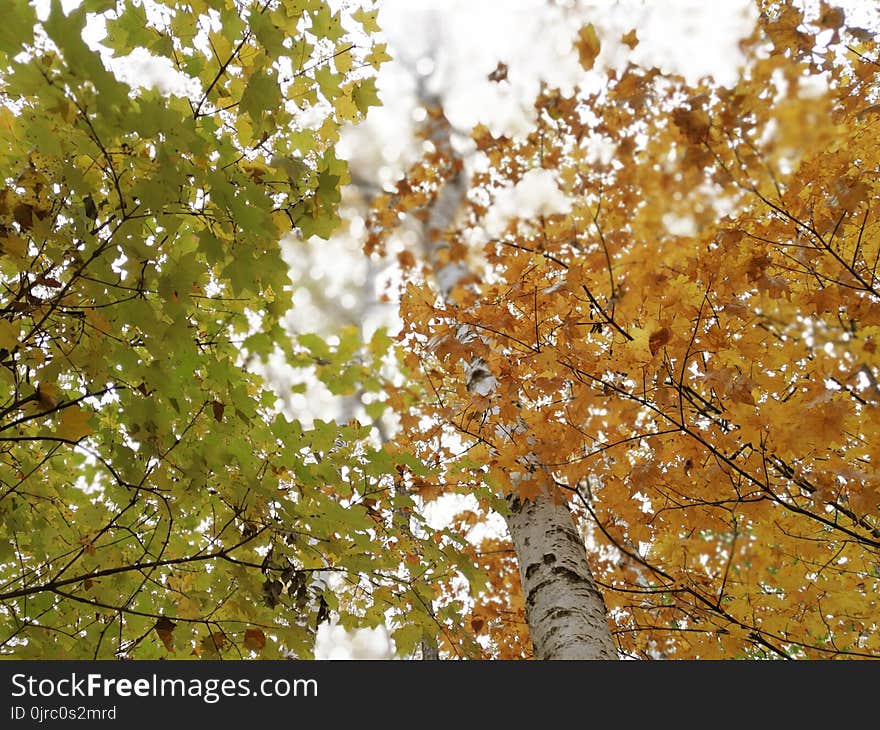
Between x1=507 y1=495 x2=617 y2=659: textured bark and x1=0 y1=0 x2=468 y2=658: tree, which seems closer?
x1=0 y1=0 x2=468 y2=658: tree

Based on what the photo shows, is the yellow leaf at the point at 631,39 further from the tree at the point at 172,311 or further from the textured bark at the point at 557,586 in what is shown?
the textured bark at the point at 557,586

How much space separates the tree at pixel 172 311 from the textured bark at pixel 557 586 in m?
0.52

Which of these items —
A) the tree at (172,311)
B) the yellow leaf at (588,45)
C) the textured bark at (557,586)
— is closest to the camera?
the tree at (172,311)

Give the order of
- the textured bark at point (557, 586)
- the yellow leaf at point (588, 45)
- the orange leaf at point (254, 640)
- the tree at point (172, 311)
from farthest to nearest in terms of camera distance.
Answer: the yellow leaf at point (588, 45)
the textured bark at point (557, 586)
the orange leaf at point (254, 640)
the tree at point (172, 311)

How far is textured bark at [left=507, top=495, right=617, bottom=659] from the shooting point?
7.51ft

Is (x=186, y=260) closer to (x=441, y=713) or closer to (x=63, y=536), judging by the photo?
(x=63, y=536)

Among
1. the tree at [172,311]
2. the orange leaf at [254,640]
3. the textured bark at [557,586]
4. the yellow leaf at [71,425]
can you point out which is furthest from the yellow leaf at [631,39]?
the orange leaf at [254,640]

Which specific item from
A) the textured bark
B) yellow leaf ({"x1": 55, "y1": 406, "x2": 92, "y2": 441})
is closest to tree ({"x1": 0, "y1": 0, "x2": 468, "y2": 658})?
yellow leaf ({"x1": 55, "y1": 406, "x2": 92, "y2": 441})

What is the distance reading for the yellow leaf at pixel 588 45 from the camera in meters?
2.75

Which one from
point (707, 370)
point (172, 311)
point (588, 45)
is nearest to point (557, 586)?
point (707, 370)

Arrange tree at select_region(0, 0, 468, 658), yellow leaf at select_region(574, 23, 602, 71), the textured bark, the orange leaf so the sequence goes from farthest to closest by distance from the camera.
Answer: yellow leaf at select_region(574, 23, 602, 71), the textured bark, the orange leaf, tree at select_region(0, 0, 468, 658)

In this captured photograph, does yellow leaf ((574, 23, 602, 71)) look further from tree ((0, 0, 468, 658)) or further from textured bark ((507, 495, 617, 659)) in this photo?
textured bark ((507, 495, 617, 659))

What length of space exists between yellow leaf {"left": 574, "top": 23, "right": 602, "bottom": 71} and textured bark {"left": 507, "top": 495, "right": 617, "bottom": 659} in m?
2.15

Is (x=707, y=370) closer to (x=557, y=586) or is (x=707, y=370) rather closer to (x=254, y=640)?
(x=557, y=586)
